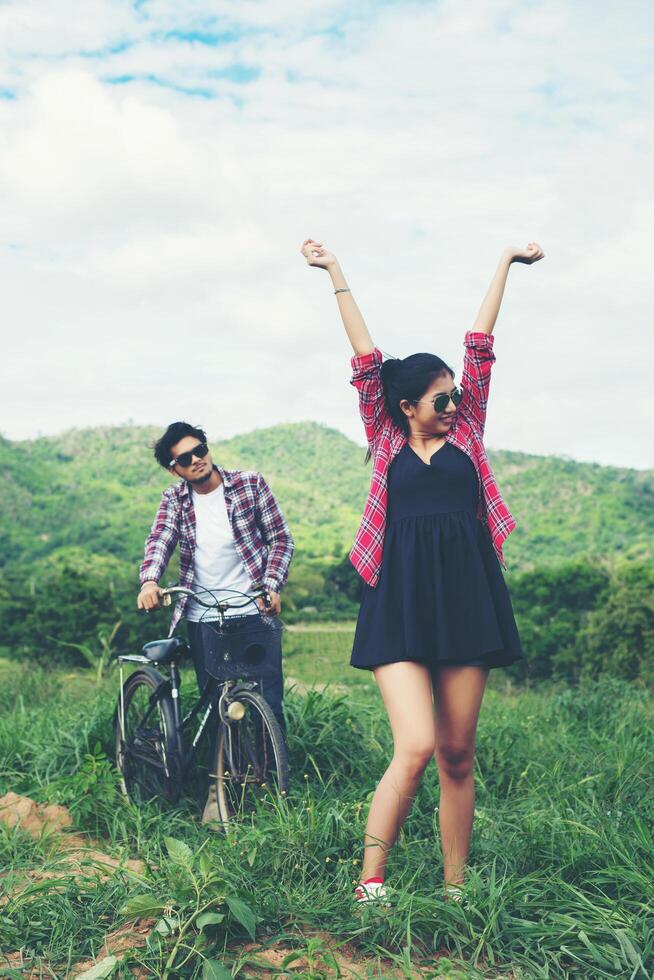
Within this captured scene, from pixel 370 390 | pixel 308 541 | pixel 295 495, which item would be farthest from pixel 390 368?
pixel 295 495

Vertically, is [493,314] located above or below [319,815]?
above

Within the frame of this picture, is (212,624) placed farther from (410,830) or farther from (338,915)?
(338,915)

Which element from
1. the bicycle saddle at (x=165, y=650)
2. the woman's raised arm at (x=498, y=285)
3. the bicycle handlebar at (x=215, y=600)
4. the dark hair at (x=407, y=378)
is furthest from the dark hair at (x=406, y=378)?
the bicycle saddle at (x=165, y=650)

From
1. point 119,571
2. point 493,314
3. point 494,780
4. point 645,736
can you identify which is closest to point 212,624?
point 494,780

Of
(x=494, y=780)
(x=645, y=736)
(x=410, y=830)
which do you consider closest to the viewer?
(x=410, y=830)

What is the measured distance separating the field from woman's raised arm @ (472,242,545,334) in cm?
184

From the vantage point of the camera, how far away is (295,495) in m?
37.7

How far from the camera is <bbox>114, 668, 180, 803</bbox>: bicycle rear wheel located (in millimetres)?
4895

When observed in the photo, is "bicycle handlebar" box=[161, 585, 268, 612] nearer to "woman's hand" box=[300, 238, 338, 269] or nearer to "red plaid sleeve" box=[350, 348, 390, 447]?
"red plaid sleeve" box=[350, 348, 390, 447]

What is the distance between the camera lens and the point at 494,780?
5242 millimetres

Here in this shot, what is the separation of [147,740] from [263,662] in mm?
734

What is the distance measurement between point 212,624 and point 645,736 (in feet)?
9.08

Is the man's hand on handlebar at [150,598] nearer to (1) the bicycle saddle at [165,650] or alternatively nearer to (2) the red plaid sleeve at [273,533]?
(1) the bicycle saddle at [165,650]

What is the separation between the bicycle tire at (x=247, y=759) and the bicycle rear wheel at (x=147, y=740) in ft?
0.94
